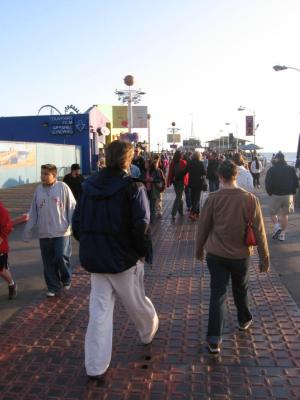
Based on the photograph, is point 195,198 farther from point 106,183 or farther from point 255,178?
point 255,178

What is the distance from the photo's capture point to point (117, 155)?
3857 mm

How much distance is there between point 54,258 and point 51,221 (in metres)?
0.48

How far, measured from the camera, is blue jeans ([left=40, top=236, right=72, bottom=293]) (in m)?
6.09

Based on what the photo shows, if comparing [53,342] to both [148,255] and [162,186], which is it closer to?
[148,255]

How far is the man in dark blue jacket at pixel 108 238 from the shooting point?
3.79 meters

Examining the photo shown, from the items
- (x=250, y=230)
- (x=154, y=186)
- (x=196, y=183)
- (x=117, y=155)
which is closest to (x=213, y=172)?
(x=196, y=183)

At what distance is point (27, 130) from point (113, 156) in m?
33.4

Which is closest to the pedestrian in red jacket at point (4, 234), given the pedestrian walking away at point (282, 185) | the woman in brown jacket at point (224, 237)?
the woman in brown jacket at point (224, 237)

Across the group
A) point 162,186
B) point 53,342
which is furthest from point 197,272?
point 162,186

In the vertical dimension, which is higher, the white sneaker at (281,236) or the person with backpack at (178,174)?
the person with backpack at (178,174)

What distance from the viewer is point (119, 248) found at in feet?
12.5

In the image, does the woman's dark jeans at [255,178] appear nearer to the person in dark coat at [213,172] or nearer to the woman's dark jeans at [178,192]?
the person in dark coat at [213,172]

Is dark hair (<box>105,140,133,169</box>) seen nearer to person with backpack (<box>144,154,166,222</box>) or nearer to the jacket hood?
the jacket hood

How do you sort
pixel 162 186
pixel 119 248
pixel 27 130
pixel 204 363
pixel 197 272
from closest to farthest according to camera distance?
pixel 119 248 < pixel 204 363 < pixel 197 272 < pixel 162 186 < pixel 27 130
